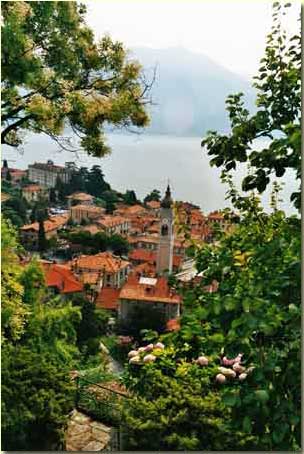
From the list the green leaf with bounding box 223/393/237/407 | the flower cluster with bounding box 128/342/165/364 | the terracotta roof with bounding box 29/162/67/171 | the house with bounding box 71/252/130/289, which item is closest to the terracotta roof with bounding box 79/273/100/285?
the house with bounding box 71/252/130/289

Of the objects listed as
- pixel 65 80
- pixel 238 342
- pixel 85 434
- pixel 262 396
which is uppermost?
pixel 65 80

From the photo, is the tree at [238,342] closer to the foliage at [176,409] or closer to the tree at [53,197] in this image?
the foliage at [176,409]

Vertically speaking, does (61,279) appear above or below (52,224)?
below

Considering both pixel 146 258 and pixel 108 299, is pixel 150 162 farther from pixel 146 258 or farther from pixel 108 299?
pixel 108 299

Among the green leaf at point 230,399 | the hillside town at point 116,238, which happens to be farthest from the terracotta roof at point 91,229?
the green leaf at point 230,399

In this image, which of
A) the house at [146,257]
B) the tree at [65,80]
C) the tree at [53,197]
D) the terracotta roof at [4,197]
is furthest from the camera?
the house at [146,257]

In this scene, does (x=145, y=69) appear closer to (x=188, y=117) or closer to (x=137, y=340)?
(x=188, y=117)

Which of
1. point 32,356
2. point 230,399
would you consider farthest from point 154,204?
point 230,399
